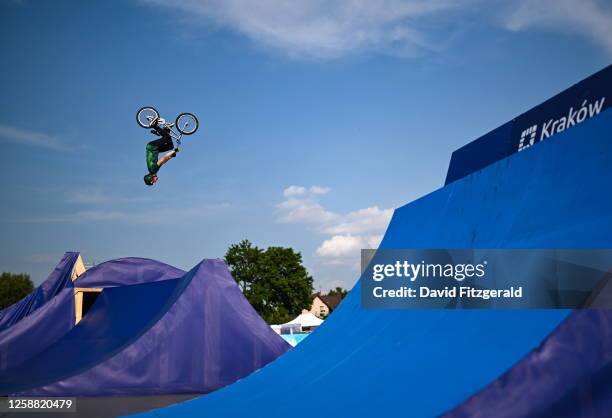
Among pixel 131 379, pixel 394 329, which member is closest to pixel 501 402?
pixel 394 329

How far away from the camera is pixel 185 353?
1305cm

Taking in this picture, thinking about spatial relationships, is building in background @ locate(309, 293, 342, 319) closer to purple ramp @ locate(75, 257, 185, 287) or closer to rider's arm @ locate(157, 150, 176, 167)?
purple ramp @ locate(75, 257, 185, 287)

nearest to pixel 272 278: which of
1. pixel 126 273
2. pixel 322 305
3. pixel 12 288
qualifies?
pixel 322 305

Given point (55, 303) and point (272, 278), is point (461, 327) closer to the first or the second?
point (55, 303)

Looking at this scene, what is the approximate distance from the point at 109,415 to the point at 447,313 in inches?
288

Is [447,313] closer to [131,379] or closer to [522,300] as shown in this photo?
[522,300]

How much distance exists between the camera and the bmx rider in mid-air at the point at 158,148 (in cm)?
1559

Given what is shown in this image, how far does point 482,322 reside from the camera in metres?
5.33

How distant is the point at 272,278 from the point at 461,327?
75359 millimetres

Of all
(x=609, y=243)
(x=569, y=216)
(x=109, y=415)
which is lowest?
(x=109, y=415)

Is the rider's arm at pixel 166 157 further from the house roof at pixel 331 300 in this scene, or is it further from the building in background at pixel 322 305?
the house roof at pixel 331 300

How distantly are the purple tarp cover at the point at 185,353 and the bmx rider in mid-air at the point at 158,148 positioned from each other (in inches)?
120
